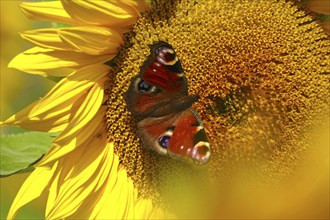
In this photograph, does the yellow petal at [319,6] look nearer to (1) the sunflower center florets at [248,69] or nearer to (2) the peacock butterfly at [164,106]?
(1) the sunflower center florets at [248,69]

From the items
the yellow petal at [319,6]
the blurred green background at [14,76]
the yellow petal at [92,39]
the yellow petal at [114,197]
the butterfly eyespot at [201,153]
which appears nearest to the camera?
the butterfly eyespot at [201,153]

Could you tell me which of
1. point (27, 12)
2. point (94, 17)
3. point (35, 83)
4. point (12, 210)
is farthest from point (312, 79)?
point (35, 83)

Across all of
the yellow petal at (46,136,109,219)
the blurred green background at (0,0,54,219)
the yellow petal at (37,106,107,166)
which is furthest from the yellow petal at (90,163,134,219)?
the blurred green background at (0,0,54,219)

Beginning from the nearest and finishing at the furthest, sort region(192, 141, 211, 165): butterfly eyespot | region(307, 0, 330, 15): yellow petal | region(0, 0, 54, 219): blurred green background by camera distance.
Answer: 1. region(192, 141, 211, 165): butterfly eyespot
2. region(307, 0, 330, 15): yellow petal
3. region(0, 0, 54, 219): blurred green background

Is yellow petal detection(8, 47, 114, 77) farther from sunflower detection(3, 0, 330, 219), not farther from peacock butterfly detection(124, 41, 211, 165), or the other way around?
peacock butterfly detection(124, 41, 211, 165)

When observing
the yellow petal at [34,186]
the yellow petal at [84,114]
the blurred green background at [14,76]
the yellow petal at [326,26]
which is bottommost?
the blurred green background at [14,76]

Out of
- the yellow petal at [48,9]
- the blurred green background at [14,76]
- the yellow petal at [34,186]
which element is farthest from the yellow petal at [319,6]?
the blurred green background at [14,76]
